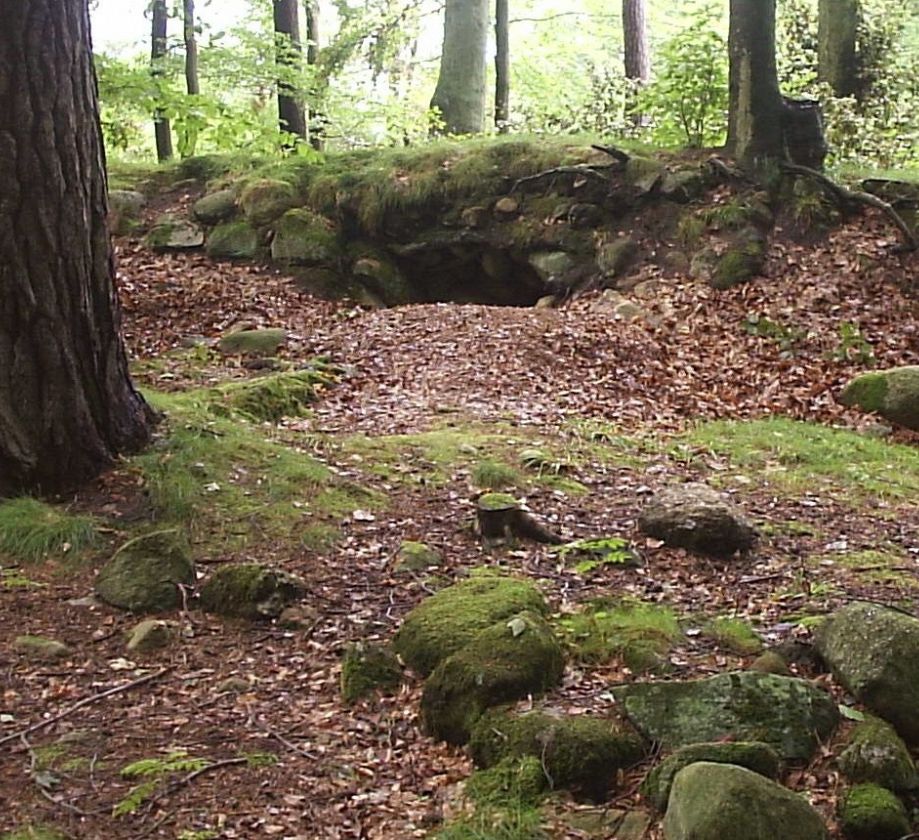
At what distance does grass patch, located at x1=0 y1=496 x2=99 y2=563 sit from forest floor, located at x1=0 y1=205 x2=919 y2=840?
0.25 ft

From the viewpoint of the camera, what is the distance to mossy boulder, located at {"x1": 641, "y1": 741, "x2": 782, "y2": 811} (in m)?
2.93

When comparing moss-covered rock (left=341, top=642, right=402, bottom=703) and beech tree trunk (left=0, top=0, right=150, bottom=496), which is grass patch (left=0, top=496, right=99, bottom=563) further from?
moss-covered rock (left=341, top=642, right=402, bottom=703)

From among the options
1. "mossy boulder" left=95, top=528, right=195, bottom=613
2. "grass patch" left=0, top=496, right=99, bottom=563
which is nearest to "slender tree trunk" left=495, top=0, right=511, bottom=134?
"grass patch" left=0, top=496, right=99, bottom=563

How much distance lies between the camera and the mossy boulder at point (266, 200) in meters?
12.0

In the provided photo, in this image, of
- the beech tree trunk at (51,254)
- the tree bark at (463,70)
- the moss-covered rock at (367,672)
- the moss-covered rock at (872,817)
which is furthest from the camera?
the tree bark at (463,70)

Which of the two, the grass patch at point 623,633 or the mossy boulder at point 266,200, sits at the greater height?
the mossy boulder at point 266,200

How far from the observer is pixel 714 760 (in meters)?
2.93

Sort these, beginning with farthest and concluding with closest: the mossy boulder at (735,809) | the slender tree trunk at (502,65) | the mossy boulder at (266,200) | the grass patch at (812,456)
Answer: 1. the slender tree trunk at (502,65)
2. the mossy boulder at (266,200)
3. the grass patch at (812,456)
4. the mossy boulder at (735,809)

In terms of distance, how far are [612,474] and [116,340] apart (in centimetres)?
303

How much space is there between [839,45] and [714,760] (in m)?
12.8

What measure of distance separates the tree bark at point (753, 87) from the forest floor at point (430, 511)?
4.20 feet

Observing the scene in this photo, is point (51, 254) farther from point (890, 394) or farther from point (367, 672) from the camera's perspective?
point (890, 394)

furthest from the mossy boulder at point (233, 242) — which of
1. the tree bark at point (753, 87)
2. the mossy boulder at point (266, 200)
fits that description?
the tree bark at point (753, 87)

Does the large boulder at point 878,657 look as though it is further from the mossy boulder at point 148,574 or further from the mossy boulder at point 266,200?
the mossy boulder at point 266,200
